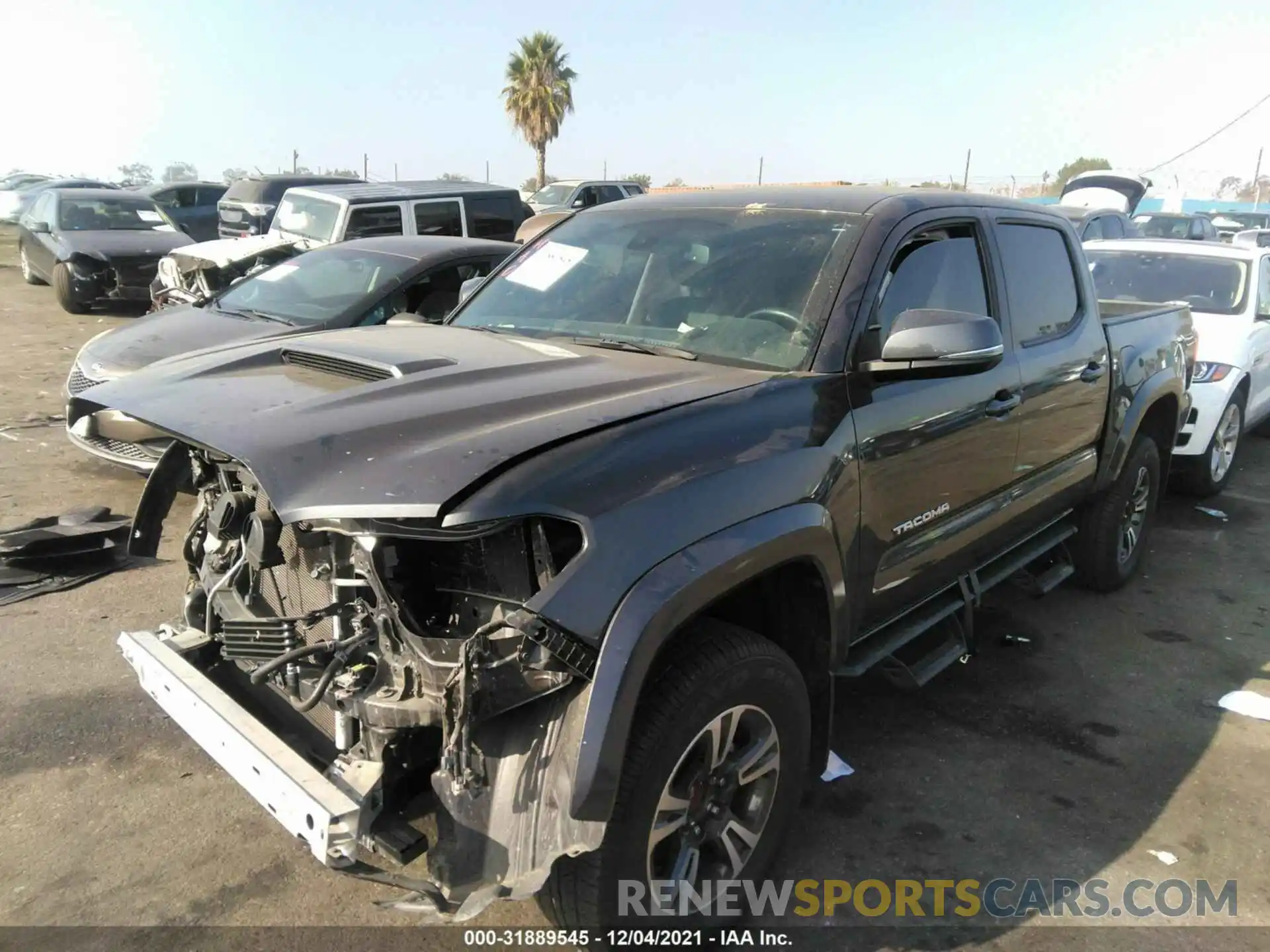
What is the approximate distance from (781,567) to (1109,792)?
175cm

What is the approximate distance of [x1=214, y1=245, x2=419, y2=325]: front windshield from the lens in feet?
21.5

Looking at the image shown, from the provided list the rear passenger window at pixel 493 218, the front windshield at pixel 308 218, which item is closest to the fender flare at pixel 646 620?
the front windshield at pixel 308 218

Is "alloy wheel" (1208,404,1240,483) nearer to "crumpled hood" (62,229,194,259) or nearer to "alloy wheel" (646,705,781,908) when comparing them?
"alloy wheel" (646,705,781,908)

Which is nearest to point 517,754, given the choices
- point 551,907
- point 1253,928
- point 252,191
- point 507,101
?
point 551,907

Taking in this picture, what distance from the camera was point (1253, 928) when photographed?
2.78 m

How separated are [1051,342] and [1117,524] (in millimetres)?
1484

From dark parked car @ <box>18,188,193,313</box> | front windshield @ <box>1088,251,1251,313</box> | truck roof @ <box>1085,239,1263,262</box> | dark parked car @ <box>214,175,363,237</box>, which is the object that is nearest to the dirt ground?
front windshield @ <box>1088,251,1251,313</box>

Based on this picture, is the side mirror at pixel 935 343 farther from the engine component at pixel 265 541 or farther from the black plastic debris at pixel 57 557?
the black plastic debris at pixel 57 557

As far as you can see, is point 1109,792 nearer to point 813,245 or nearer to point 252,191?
point 813,245

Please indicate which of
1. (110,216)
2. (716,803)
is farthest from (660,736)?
(110,216)

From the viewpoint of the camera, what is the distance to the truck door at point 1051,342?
383cm

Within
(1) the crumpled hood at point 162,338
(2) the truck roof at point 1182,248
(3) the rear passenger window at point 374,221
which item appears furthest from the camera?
(3) the rear passenger window at point 374,221

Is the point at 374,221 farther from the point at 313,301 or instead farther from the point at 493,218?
the point at 313,301

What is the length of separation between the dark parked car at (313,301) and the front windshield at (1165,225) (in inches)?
616
